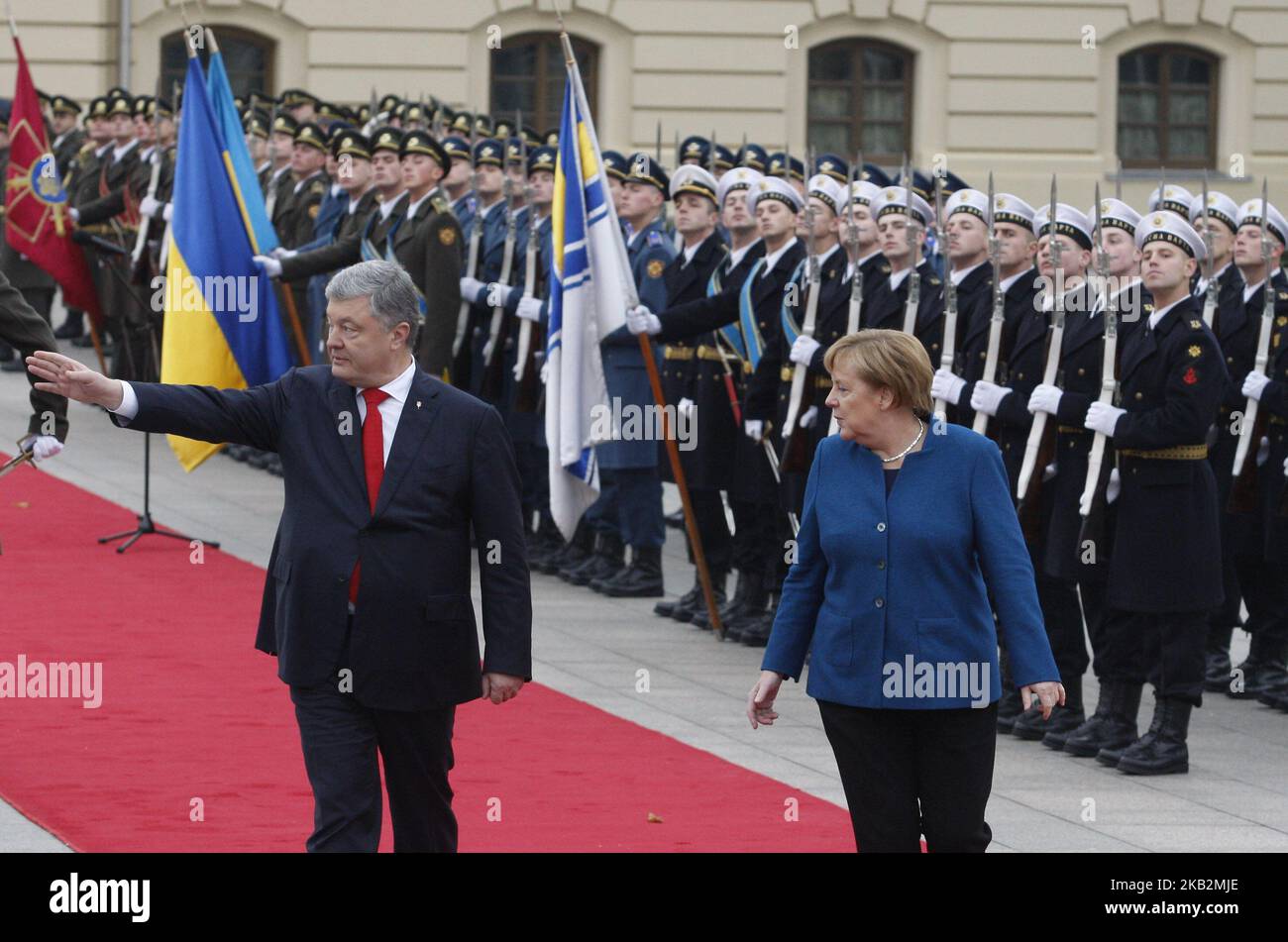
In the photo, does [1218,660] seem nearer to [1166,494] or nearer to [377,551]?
[1166,494]

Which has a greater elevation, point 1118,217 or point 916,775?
point 1118,217

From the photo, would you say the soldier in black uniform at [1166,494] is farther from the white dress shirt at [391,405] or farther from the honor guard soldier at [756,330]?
the white dress shirt at [391,405]

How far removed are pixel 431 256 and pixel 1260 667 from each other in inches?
171

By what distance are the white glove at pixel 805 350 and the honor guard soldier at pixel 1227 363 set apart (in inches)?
56.4

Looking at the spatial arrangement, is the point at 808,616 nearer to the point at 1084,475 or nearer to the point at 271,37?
the point at 1084,475

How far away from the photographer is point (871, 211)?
984 centimetres

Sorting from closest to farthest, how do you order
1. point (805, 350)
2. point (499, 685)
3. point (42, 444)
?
point (499, 685) → point (42, 444) → point (805, 350)

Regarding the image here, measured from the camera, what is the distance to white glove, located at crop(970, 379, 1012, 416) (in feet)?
28.3

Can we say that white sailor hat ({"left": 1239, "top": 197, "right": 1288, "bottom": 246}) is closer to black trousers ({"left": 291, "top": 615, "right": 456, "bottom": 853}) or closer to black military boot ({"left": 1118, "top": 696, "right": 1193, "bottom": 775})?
black military boot ({"left": 1118, "top": 696, "right": 1193, "bottom": 775})

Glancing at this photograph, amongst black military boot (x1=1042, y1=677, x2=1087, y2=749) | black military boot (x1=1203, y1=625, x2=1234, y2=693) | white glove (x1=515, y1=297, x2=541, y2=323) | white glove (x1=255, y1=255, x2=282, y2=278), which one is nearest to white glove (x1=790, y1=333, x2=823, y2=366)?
black military boot (x1=1042, y1=677, x2=1087, y2=749)

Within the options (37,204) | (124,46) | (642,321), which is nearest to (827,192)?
(642,321)

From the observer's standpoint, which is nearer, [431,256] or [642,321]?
[642,321]

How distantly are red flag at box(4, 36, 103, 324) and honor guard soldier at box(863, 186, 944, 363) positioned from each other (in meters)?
5.84

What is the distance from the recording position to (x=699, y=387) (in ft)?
36.5
